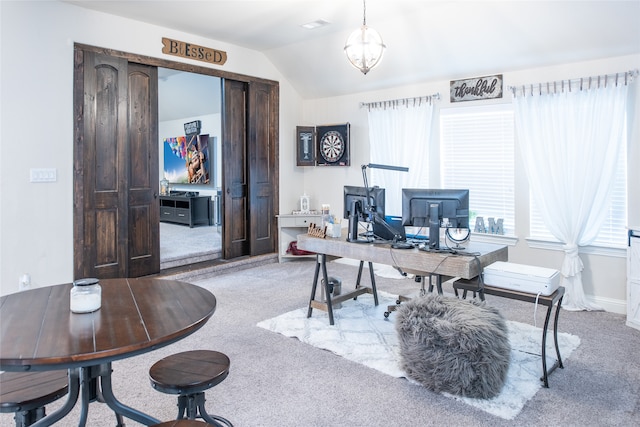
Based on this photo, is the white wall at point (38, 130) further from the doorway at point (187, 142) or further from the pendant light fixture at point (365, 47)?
the pendant light fixture at point (365, 47)

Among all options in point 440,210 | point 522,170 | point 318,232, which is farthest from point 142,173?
point 522,170

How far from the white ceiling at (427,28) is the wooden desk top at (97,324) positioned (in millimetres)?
3323

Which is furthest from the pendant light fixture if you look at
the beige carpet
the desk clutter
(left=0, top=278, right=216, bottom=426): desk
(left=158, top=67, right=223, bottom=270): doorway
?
(left=158, top=67, right=223, bottom=270): doorway

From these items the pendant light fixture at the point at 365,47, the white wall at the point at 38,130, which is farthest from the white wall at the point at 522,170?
the white wall at the point at 38,130

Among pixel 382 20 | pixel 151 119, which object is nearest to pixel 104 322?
pixel 151 119

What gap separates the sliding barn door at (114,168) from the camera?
4375 mm

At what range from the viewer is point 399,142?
18.4 feet

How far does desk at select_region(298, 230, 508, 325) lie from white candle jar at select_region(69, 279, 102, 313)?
2.07 meters

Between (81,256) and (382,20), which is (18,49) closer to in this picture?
(81,256)

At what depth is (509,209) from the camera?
4824 mm

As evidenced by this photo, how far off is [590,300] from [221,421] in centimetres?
375

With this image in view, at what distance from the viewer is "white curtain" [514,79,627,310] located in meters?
4.04

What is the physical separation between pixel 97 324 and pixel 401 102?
15.5 ft

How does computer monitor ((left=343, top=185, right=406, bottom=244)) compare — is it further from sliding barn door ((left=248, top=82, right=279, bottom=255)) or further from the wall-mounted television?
the wall-mounted television
